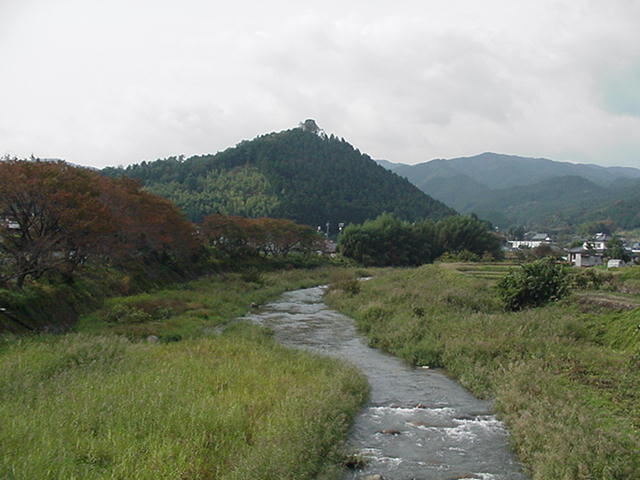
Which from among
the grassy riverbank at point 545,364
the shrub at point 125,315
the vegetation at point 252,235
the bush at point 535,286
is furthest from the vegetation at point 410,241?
the shrub at point 125,315

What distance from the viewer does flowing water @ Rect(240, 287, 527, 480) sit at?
1111 centimetres

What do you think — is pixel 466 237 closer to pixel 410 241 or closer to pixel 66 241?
pixel 410 241

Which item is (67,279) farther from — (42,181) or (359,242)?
(359,242)

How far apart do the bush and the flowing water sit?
951 centimetres

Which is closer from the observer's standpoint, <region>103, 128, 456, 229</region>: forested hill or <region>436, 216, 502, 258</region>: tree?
<region>436, 216, 502, 258</region>: tree

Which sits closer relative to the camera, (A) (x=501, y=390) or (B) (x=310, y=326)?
(A) (x=501, y=390)

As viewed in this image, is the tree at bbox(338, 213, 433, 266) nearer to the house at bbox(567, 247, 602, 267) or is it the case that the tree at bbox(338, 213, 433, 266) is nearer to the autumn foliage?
the house at bbox(567, 247, 602, 267)

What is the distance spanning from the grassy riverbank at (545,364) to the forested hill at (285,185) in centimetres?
10841

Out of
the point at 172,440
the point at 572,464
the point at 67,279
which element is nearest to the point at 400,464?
the point at 572,464

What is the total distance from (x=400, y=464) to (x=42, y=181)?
23617mm

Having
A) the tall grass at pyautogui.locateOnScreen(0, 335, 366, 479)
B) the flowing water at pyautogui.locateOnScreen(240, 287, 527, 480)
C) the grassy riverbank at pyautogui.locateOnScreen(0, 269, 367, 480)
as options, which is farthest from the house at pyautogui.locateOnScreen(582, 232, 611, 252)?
the tall grass at pyautogui.locateOnScreen(0, 335, 366, 479)

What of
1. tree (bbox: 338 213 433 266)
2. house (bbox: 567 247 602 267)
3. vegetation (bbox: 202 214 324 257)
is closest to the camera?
vegetation (bbox: 202 214 324 257)

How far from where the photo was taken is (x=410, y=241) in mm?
106688

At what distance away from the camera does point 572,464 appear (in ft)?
32.6
